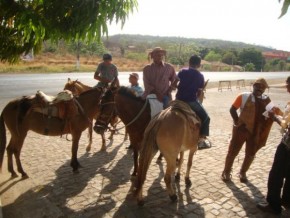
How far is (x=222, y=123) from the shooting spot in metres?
11.9

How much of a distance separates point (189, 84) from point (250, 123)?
1.46 m

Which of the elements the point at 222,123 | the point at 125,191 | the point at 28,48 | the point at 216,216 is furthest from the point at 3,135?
the point at 222,123

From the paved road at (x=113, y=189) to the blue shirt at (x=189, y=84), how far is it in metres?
1.83

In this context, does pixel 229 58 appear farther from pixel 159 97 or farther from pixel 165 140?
pixel 165 140

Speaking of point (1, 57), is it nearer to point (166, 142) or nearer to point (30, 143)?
point (166, 142)

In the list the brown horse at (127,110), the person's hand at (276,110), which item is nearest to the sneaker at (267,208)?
the person's hand at (276,110)

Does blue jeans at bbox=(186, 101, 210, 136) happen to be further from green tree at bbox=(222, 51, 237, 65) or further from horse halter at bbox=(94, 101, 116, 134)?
green tree at bbox=(222, 51, 237, 65)

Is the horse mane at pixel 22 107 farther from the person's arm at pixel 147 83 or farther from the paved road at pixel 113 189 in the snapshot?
the person's arm at pixel 147 83

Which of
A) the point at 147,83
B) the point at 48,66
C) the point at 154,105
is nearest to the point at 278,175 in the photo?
the point at 154,105

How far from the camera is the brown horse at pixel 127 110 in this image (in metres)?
6.01

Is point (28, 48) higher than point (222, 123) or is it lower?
higher

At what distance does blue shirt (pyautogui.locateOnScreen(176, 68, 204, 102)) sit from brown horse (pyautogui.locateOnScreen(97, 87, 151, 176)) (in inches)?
33.0

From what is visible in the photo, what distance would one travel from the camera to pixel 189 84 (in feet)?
18.7

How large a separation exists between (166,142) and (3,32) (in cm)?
300
